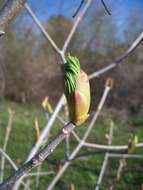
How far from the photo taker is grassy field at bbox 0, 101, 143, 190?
6246 millimetres

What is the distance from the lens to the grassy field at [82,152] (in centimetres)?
625

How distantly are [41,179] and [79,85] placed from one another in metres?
5.79

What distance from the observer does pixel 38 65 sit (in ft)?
39.2

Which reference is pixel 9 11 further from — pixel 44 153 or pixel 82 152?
pixel 82 152

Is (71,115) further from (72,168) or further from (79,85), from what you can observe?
(72,168)

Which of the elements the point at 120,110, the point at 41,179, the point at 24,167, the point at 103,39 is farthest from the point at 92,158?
the point at 24,167

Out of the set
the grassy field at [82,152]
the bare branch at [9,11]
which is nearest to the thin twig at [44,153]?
the bare branch at [9,11]

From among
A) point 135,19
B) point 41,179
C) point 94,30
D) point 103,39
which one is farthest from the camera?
point 103,39

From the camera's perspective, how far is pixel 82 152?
25.3 ft

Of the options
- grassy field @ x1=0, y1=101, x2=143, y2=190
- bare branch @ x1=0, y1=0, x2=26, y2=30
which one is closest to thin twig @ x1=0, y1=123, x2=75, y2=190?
bare branch @ x1=0, y1=0, x2=26, y2=30

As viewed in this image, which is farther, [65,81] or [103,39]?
[103,39]

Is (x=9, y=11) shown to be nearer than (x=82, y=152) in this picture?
Yes

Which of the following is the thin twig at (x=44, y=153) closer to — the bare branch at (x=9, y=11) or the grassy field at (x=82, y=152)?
the bare branch at (x=9, y=11)

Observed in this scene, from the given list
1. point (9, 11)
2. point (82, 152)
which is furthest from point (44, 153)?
point (82, 152)
